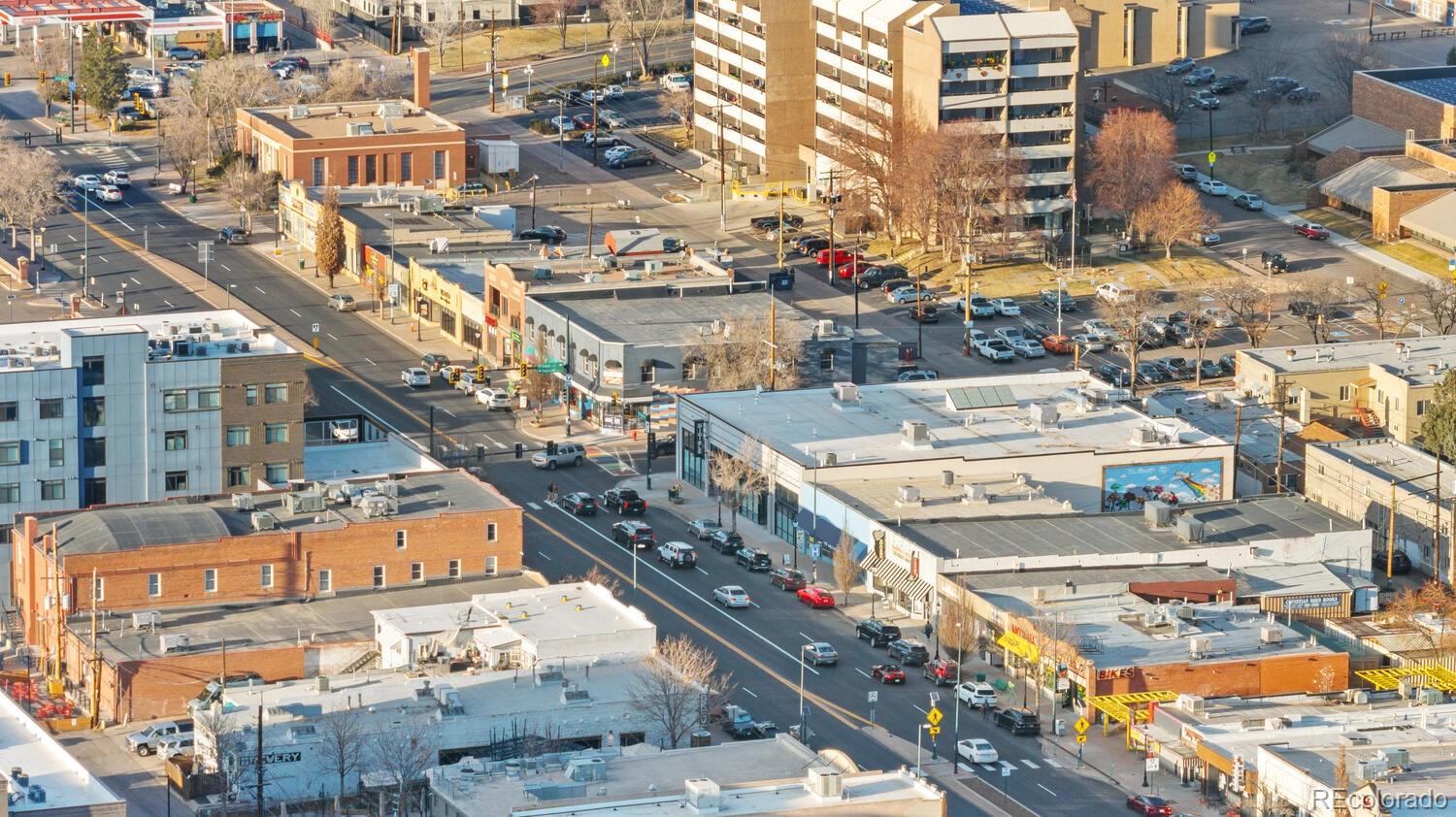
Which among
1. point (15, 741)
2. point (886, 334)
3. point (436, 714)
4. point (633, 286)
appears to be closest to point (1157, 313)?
point (886, 334)

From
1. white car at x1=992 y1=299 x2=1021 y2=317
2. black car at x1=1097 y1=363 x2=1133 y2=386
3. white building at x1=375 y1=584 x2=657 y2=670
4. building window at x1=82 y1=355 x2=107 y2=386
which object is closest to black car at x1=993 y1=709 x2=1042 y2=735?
white building at x1=375 y1=584 x2=657 y2=670

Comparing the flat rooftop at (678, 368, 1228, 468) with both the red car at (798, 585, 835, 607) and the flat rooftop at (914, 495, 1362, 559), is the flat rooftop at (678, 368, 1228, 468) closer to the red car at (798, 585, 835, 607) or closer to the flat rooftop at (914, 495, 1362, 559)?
the flat rooftop at (914, 495, 1362, 559)

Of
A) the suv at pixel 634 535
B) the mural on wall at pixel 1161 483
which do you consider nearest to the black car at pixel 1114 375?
the mural on wall at pixel 1161 483

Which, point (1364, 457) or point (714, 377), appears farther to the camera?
point (714, 377)

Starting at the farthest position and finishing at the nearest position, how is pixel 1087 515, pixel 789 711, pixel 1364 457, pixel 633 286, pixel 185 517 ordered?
pixel 633 286, pixel 1364 457, pixel 1087 515, pixel 185 517, pixel 789 711

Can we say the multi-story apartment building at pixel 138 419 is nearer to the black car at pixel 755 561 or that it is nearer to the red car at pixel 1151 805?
the black car at pixel 755 561

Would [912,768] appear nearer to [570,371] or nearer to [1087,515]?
[1087,515]

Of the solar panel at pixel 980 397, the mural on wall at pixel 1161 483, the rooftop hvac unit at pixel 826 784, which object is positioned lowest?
the mural on wall at pixel 1161 483
